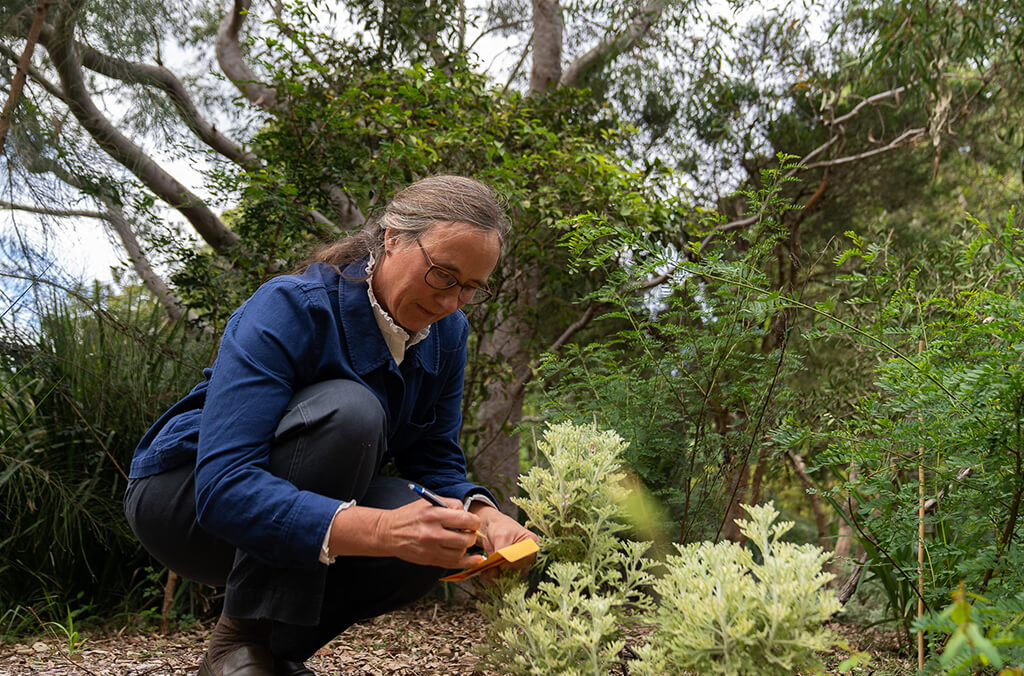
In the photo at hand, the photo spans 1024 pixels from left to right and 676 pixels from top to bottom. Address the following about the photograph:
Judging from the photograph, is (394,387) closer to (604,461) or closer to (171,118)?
(604,461)

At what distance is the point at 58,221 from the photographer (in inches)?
127

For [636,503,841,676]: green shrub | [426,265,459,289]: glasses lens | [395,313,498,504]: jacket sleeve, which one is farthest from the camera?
[395,313,498,504]: jacket sleeve

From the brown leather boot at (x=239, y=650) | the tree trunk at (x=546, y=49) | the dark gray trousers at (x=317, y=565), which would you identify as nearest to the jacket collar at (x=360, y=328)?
the dark gray trousers at (x=317, y=565)

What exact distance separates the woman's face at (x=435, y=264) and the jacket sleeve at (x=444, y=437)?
0.29 m

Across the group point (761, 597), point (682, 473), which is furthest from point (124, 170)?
point (761, 597)

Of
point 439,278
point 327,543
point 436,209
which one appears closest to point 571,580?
point 327,543

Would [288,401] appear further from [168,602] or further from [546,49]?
[546,49]

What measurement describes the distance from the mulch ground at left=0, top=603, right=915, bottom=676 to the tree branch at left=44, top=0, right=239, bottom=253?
1648 mm

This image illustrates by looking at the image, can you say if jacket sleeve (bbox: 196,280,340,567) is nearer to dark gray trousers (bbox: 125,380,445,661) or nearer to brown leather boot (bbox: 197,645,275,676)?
dark gray trousers (bbox: 125,380,445,661)

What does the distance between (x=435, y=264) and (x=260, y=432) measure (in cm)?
48

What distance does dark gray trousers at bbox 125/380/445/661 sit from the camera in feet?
5.07

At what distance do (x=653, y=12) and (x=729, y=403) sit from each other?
3815 mm

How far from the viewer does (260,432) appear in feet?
4.85

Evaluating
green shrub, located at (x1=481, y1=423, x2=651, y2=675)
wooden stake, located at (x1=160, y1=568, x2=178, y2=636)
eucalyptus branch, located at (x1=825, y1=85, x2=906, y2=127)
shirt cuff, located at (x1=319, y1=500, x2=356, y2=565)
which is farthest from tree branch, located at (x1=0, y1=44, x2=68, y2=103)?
eucalyptus branch, located at (x1=825, y1=85, x2=906, y2=127)
